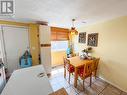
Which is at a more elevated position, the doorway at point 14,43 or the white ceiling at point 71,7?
the white ceiling at point 71,7

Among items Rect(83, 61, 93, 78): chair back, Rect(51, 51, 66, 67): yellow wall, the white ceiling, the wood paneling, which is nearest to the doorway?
the white ceiling

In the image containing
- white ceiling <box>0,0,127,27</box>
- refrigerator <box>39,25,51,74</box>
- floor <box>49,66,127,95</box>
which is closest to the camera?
white ceiling <box>0,0,127,27</box>

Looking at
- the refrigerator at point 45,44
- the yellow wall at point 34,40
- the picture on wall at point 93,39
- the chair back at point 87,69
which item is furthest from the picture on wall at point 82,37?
the yellow wall at point 34,40

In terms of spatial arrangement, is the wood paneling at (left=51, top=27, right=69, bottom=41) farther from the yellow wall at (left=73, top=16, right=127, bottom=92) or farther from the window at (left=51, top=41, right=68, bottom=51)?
the yellow wall at (left=73, top=16, right=127, bottom=92)

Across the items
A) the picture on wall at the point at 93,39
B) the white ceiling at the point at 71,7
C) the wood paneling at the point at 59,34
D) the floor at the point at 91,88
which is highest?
the white ceiling at the point at 71,7

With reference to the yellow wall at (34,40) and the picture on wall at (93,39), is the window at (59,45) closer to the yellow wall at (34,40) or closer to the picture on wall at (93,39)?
the yellow wall at (34,40)

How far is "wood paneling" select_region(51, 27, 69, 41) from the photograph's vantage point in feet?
12.6

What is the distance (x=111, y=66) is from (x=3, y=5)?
337cm

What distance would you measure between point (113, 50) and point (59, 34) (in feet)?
8.76

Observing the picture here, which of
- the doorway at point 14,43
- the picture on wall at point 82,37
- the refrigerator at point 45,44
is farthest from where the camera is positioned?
the picture on wall at point 82,37

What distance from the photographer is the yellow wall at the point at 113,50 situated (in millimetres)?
2064

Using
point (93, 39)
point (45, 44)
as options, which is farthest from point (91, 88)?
point (45, 44)

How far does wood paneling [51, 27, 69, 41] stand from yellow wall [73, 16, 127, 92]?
1782 millimetres

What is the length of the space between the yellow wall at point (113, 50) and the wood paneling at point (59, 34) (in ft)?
5.85
